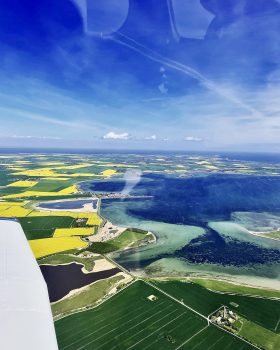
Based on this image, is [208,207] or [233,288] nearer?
[233,288]

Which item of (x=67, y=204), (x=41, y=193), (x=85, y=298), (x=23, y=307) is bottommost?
(x=67, y=204)

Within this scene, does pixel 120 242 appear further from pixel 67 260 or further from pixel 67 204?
pixel 67 204

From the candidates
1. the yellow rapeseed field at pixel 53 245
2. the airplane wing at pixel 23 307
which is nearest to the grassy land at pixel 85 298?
the yellow rapeseed field at pixel 53 245

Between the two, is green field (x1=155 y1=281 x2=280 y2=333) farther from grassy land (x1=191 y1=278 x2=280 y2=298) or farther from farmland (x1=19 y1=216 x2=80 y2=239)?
farmland (x1=19 y1=216 x2=80 y2=239)

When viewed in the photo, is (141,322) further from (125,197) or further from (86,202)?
(125,197)

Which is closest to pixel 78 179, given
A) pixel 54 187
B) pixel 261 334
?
pixel 54 187

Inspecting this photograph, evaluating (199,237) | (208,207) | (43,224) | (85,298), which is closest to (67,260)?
(85,298)
